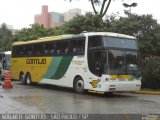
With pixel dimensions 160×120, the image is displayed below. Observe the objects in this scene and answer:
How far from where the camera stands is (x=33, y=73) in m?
27.6

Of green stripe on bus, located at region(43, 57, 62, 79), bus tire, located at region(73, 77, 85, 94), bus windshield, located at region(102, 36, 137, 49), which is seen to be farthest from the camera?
green stripe on bus, located at region(43, 57, 62, 79)

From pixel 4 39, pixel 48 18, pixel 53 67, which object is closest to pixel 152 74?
pixel 53 67

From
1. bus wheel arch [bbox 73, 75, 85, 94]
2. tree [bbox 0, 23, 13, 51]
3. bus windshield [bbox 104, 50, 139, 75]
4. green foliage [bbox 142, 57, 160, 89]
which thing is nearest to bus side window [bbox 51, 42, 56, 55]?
bus wheel arch [bbox 73, 75, 85, 94]

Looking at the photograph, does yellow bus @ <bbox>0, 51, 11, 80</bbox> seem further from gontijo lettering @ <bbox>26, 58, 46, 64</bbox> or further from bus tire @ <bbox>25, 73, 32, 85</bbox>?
gontijo lettering @ <bbox>26, 58, 46, 64</bbox>

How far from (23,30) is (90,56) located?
121 ft

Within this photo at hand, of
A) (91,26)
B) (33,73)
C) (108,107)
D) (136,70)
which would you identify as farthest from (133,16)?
(108,107)

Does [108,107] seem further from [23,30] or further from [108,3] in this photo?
[23,30]

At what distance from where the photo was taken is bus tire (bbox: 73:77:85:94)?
72.2ft

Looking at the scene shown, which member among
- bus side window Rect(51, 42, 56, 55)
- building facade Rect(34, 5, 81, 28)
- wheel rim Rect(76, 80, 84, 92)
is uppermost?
building facade Rect(34, 5, 81, 28)

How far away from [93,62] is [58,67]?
397 centimetres

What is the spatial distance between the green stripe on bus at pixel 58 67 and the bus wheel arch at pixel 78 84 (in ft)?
3.75

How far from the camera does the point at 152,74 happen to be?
24812 mm

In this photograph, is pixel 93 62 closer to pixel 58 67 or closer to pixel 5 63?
pixel 58 67

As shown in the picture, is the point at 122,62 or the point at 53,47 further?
the point at 53,47
